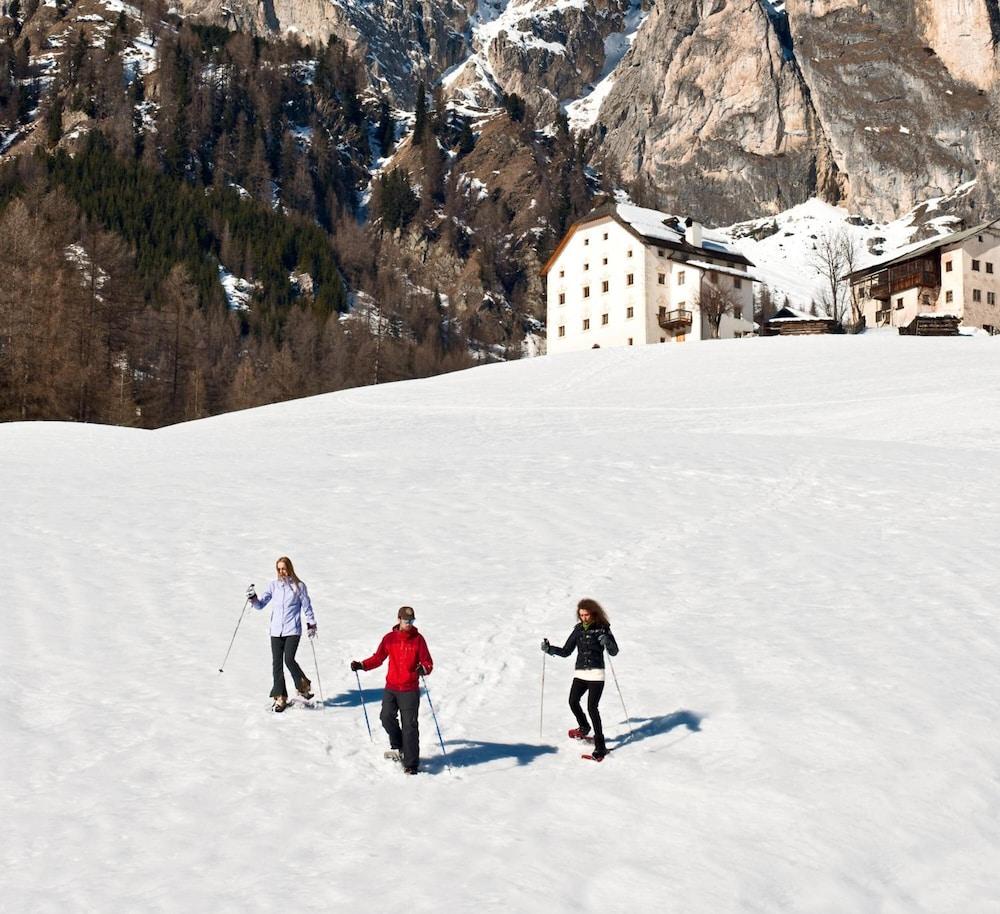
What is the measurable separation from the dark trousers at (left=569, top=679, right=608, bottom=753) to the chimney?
87805 mm

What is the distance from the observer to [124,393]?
222ft

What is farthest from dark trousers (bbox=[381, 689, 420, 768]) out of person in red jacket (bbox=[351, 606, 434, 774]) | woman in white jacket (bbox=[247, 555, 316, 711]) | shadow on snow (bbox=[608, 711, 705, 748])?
shadow on snow (bbox=[608, 711, 705, 748])

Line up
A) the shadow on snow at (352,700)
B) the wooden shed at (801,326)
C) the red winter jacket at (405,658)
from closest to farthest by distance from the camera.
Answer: the red winter jacket at (405,658) → the shadow on snow at (352,700) → the wooden shed at (801,326)

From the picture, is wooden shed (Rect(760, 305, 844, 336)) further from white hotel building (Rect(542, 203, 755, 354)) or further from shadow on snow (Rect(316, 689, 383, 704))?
shadow on snow (Rect(316, 689, 383, 704))

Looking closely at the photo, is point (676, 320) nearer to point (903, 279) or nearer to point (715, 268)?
point (715, 268)

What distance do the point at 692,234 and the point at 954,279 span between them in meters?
26.8

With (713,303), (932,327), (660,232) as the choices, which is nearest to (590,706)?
(932,327)

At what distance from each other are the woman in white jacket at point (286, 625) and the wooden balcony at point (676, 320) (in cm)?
7945

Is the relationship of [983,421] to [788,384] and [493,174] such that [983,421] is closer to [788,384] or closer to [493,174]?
[788,384]

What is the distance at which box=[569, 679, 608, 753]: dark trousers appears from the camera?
10375 millimetres

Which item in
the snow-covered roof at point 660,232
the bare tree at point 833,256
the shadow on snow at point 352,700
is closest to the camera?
the shadow on snow at point 352,700

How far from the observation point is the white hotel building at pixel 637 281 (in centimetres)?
8975

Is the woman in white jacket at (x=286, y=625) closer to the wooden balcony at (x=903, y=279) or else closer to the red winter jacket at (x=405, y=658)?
the red winter jacket at (x=405, y=658)

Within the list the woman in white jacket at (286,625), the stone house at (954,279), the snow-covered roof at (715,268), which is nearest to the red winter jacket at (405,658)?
the woman in white jacket at (286,625)
